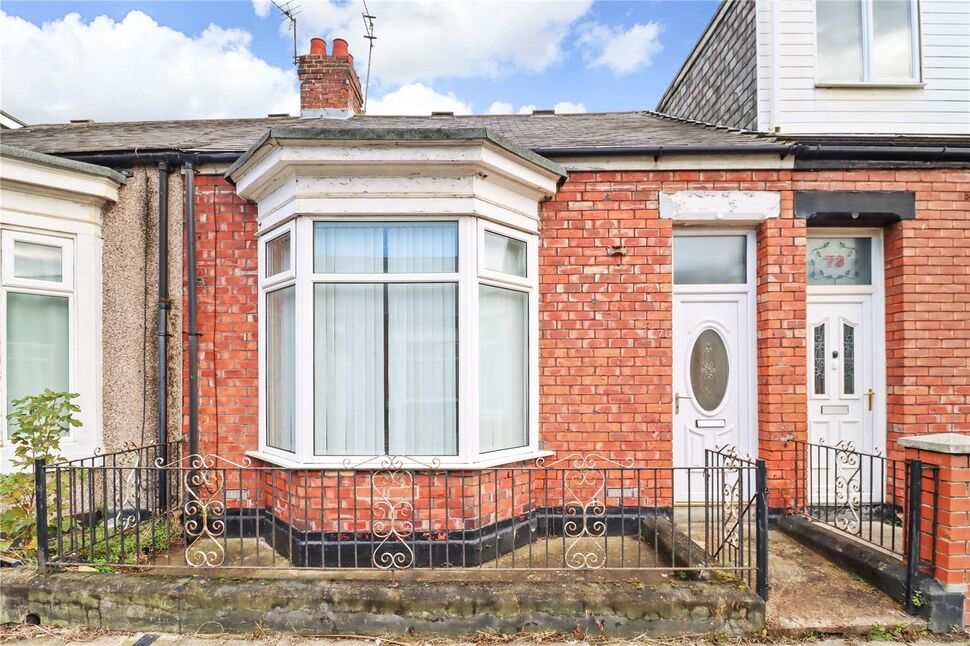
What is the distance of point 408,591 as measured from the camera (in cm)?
338

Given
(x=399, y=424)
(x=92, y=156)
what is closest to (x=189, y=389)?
(x=399, y=424)

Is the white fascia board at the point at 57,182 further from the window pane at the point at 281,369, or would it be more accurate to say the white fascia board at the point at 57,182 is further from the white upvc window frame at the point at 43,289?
the window pane at the point at 281,369

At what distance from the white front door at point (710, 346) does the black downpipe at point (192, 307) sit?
463 centimetres

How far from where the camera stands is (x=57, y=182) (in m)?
4.70

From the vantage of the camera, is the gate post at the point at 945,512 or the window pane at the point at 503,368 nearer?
the gate post at the point at 945,512

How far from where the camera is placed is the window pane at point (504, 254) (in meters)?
4.62

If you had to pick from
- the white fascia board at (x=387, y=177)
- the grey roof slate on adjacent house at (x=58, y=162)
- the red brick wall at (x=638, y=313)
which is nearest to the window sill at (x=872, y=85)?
the red brick wall at (x=638, y=313)

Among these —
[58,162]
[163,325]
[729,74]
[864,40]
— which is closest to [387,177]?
[163,325]

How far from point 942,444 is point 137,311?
21.4ft

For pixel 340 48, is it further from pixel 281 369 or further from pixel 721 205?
pixel 721 205

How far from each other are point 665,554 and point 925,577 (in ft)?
5.38

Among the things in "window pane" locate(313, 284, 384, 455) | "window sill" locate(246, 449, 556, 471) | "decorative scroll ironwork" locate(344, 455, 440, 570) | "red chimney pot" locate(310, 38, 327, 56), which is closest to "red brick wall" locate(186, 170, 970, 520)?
"window sill" locate(246, 449, 556, 471)

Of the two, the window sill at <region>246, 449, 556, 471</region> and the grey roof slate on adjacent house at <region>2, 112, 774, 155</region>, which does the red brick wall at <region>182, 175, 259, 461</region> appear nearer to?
the grey roof slate on adjacent house at <region>2, 112, 774, 155</region>

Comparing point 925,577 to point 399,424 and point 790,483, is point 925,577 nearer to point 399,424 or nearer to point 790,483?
point 790,483
